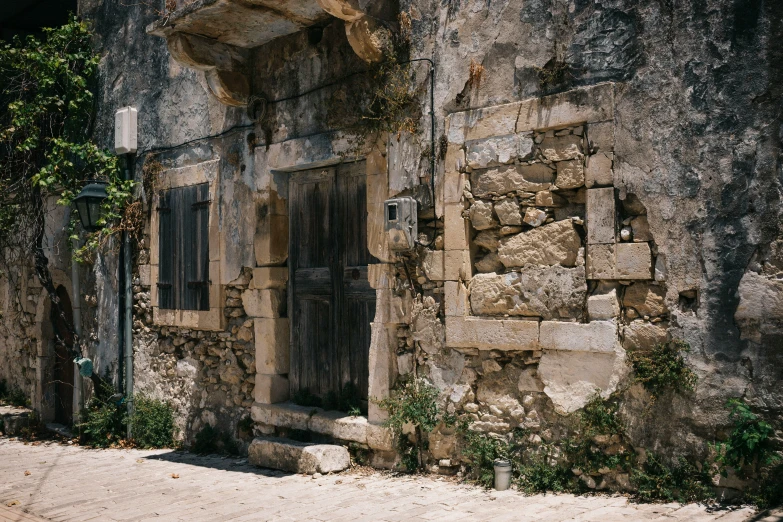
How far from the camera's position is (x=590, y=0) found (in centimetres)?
522

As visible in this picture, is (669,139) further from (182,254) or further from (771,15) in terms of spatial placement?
(182,254)

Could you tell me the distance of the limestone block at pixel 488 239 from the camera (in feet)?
18.8

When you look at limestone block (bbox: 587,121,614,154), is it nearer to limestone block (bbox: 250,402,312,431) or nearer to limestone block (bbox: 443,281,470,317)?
limestone block (bbox: 443,281,470,317)

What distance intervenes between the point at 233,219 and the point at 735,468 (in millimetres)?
4900

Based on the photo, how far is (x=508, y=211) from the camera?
18.5ft

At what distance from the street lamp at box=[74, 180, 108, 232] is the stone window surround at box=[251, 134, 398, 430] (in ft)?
7.27

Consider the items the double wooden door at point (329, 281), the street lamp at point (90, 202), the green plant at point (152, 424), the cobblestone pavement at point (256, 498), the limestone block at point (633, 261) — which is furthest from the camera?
the street lamp at point (90, 202)

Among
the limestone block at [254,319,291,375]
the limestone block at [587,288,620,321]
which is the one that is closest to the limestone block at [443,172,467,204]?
the limestone block at [587,288,620,321]

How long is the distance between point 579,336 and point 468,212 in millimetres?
1219

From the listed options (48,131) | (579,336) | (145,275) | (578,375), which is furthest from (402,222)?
(48,131)

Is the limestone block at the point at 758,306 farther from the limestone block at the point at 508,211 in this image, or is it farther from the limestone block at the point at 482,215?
the limestone block at the point at 482,215

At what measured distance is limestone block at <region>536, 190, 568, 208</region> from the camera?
540 centimetres

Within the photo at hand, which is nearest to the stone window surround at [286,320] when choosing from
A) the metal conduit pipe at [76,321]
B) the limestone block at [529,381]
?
the limestone block at [529,381]

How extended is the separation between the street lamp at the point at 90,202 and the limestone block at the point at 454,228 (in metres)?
4.42
